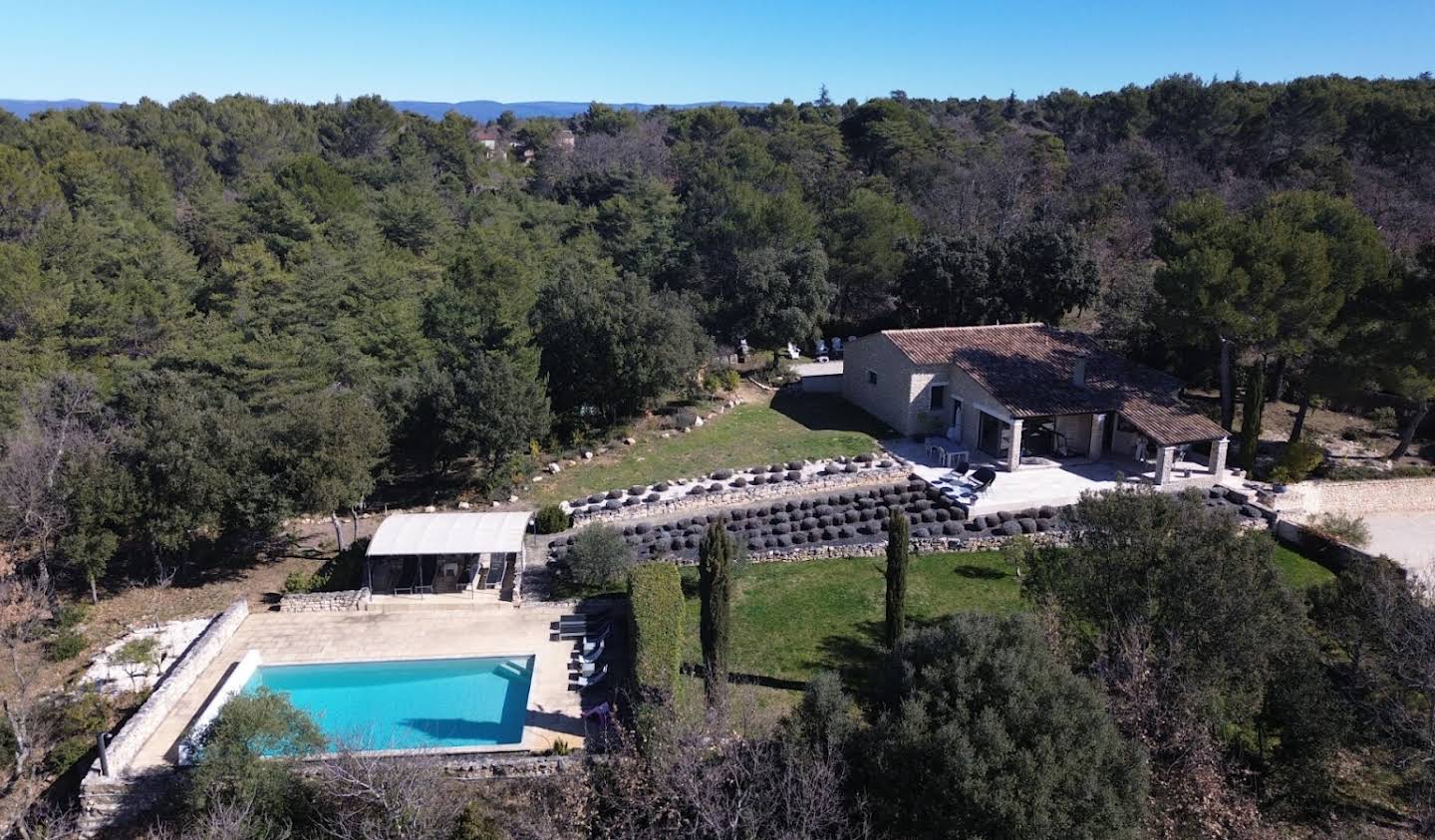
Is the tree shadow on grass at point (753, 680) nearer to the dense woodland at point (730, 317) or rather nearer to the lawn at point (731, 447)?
the dense woodland at point (730, 317)

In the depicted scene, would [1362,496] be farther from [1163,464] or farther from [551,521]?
[551,521]

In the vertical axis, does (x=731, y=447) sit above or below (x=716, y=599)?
below

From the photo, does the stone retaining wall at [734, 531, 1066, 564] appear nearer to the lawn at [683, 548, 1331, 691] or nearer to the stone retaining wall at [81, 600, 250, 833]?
the lawn at [683, 548, 1331, 691]

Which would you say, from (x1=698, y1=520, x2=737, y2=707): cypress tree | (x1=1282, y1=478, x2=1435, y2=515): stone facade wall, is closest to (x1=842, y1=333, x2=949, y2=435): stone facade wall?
(x1=1282, y1=478, x2=1435, y2=515): stone facade wall

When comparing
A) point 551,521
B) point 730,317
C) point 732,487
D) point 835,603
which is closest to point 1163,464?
point 835,603

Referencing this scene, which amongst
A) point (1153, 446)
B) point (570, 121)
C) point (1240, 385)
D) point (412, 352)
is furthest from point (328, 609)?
point (570, 121)

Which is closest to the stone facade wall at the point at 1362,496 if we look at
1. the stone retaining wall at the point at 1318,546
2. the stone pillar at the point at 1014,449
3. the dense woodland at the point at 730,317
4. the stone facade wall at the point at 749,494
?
the stone retaining wall at the point at 1318,546
